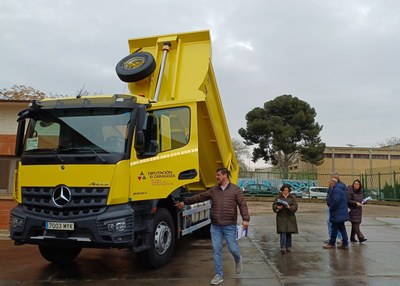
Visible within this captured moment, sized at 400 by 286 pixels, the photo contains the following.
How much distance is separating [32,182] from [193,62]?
12.7ft

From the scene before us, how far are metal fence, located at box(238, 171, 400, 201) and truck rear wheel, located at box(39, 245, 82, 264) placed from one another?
20.0 metres

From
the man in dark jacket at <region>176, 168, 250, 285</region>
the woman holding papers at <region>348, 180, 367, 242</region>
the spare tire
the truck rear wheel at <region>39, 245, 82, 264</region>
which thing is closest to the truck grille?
the truck rear wheel at <region>39, 245, 82, 264</region>

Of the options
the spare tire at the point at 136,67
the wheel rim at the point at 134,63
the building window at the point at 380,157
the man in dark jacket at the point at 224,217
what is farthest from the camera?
the building window at the point at 380,157

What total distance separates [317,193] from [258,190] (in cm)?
532

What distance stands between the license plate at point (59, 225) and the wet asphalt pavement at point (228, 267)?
0.91 meters

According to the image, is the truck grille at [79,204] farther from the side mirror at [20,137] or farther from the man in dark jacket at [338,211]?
the man in dark jacket at [338,211]

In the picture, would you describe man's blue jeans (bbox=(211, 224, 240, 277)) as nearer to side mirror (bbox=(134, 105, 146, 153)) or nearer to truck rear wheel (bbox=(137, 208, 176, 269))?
truck rear wheel (bbox=(137, 208, 176, 269))

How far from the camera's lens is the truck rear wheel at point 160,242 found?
629cm

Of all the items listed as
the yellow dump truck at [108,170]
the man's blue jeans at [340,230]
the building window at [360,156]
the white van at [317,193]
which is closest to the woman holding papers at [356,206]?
the man's blue jeans at [340,230]

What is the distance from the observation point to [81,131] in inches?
237

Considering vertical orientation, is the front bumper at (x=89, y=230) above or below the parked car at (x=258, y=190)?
above

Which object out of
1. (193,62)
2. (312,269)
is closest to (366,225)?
(312,269)

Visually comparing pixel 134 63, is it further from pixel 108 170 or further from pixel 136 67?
pixel 108 170

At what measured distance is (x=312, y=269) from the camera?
661cm
